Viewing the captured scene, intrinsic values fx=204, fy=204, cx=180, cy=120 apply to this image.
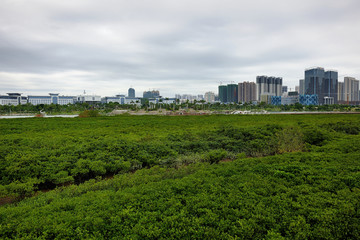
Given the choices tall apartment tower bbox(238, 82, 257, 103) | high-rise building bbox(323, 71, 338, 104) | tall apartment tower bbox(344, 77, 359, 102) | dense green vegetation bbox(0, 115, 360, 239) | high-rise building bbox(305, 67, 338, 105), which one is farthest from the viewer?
tall apartment tower bbox(238, 82, 257, 103)

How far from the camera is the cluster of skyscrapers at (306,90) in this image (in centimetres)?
15290

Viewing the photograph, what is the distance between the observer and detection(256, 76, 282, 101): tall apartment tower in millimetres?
184250

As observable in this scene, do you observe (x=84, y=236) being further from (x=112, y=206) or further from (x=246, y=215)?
(x=246, y=215)

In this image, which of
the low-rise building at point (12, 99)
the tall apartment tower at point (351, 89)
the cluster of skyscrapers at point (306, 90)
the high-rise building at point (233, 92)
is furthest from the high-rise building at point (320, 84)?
the low-rise building at point (12, 99)

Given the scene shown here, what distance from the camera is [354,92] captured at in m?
185

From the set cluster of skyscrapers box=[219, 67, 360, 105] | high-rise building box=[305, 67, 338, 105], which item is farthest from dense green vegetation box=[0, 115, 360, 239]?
high-rise building box=[305, 67, 338, 105]

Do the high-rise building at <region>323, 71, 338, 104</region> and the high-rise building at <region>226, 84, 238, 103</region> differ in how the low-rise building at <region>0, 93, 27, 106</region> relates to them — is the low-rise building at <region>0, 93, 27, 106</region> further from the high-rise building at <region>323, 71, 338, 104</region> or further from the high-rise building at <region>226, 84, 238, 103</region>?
the high-rise building at <region>323, 71, 338, 104</region>

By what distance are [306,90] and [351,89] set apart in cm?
6176

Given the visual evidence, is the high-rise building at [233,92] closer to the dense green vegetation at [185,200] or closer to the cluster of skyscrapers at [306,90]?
the cluster of skyscrapers at [306,90]

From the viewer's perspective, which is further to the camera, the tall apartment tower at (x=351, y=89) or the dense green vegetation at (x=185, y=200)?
the tall apartment tower at (x=351, y=89)

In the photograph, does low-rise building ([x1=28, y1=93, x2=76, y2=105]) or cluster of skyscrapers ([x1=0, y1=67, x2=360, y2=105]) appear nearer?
Answer: cluster of skyscrapers ([x1=0, y1=67, x2=360, y2=105])

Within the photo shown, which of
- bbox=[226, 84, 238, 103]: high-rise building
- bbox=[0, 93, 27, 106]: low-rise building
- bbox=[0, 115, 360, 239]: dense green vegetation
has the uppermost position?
bbox=[226, 84, 238, 103]: high-rise building

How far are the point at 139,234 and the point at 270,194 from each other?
3270 millimetres

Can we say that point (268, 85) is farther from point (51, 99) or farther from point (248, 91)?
point (51, 99)
